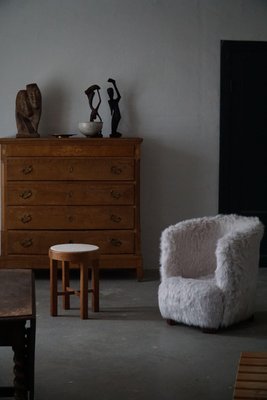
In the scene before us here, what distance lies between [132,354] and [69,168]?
248cm

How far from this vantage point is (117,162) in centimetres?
702

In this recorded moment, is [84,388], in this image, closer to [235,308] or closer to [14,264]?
[235,308]

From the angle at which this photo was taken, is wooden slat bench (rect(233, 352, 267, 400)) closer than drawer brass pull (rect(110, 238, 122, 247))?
Yes

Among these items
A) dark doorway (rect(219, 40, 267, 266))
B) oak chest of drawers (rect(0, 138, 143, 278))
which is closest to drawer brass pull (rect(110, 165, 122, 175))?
oak chest of drawers (rect(0, 138, 143, 278))

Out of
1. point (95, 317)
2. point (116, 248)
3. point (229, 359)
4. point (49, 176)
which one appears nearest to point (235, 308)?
point (229, 359)

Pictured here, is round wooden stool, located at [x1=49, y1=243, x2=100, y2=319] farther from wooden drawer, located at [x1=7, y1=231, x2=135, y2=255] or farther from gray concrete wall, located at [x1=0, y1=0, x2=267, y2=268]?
gray concrete wall, located at [x1=0, y1=0, x2=267, y2=268]

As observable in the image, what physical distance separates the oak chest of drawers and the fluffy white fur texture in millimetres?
1288

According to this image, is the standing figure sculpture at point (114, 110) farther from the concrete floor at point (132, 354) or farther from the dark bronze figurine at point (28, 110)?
the concrete floor at point (132, 354)

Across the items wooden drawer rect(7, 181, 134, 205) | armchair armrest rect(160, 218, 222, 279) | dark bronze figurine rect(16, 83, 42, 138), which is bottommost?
armchair armrest rect(160, 218, 222, 279)

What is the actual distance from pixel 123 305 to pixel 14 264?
1.28 meters

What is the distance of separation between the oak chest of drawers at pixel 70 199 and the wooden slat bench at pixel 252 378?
3386 millimetres

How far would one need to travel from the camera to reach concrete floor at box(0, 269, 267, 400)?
14.0 ft

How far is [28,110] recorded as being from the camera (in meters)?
7.26

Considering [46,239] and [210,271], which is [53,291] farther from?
[46,239]
